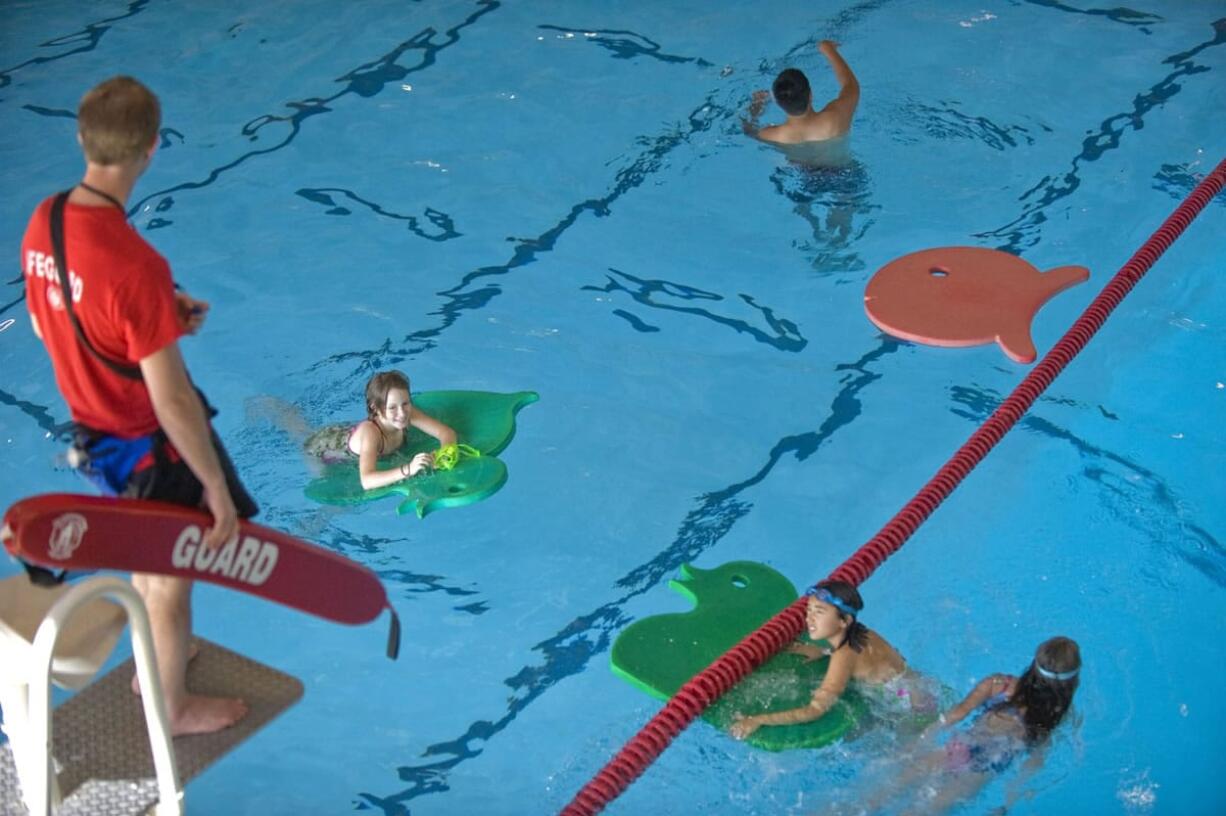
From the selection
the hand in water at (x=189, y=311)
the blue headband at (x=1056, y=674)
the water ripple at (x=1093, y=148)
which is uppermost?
the hand in water at (x=189, y=311)

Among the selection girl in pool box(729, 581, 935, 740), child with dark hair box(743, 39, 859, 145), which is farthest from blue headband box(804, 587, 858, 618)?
child with dark hair box(743, 39, 859, 145)

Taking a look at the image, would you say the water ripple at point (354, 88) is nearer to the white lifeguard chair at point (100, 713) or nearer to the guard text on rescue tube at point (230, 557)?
the white lifeguard chair at point (100, 713)

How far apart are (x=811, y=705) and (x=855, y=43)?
5574mm

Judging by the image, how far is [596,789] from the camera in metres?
3.17

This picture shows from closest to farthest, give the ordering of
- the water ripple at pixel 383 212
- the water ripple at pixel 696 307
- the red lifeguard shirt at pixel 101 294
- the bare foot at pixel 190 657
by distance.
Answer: the red lifeguard shirt at pixel 101 294, the bare foot at pixel 190 657, the water ripple at pixel 696 307, the water ripple at pixel 383 212

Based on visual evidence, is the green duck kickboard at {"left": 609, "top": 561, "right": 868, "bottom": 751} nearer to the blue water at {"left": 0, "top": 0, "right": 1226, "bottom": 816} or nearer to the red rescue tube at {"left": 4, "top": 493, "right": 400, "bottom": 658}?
the blue water at {"left": 0, "top": 0, "right": 1226, "bottom": 816}

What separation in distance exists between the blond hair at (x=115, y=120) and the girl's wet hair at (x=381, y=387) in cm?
232

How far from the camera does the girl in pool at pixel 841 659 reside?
3760 mm

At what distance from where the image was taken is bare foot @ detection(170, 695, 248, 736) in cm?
303

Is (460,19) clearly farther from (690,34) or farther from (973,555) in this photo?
(973,555)

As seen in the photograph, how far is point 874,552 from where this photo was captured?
428 cm

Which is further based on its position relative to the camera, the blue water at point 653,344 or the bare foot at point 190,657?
the blue water at point 653,344

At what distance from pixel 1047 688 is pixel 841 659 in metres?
0.58

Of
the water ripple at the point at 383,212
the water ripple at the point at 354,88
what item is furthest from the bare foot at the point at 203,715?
the water ripple at the point at 354,88
